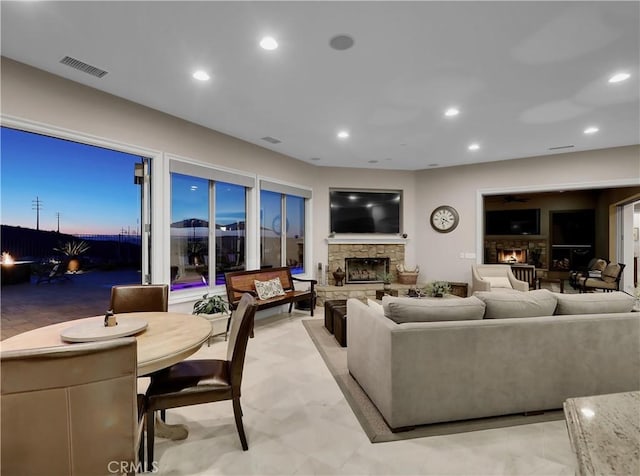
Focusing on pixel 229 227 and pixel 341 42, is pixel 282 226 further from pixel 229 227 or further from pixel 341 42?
pixel 341 42

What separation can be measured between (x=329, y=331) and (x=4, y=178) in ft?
13.8

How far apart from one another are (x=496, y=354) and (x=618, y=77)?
2.99 meters

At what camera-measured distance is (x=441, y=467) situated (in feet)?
6.15

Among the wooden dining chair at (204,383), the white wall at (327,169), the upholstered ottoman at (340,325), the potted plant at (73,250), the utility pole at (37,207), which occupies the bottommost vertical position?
the upholstered ottoman at (340,325)

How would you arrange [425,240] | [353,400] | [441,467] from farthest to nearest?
[425,240], [353,400], [441,467]

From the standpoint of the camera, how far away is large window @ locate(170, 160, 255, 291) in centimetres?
434

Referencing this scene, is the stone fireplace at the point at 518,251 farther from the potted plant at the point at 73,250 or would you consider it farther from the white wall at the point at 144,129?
the potted plant at the point at 73,250

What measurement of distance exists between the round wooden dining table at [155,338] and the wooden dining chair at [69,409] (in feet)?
1.12

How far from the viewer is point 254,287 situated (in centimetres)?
498

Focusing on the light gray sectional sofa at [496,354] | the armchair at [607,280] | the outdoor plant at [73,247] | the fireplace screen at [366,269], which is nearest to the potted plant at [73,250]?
the outdoor plant at [73,247]

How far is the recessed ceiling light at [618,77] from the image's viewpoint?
2975mm

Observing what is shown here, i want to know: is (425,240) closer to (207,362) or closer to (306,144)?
(306,144)

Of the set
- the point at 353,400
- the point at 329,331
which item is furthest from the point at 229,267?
the point at 353,400

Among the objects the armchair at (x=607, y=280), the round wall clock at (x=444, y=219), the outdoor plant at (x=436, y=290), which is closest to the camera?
the outdoor plant at (x=436, y=290)
